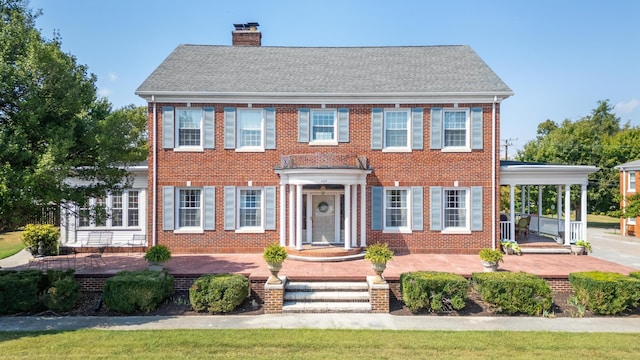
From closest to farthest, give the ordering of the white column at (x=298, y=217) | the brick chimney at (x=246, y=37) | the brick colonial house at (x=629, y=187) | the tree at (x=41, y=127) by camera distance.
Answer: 1. the tree at (x=41, y=127)
2. the white column at (x=298, y=217)
3. the brick chimney at (x=246, y=37)
4. the brick colonial house at (x=629, y=187)

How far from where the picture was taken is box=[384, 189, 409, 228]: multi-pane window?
16.2m

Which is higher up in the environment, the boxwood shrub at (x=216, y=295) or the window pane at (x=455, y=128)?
the window pane at (x=455, y=128)

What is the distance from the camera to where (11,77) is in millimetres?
8883

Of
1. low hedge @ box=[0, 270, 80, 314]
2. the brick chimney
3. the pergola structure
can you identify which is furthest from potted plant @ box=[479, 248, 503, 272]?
the brick chimney

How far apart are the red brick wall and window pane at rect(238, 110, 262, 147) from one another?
42 cm

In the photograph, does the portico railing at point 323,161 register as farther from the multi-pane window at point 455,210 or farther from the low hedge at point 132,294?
the low hedge at point 132,294

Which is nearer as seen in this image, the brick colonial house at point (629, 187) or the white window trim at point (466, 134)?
the white window trim at point (466, 134)

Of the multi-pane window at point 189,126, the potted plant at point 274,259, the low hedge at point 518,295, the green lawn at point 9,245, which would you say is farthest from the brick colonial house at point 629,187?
the green lawn at point 9,245

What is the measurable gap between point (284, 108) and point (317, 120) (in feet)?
4.90

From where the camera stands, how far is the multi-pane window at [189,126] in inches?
632

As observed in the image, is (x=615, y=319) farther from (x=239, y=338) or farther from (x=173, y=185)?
(x=173, y=185)

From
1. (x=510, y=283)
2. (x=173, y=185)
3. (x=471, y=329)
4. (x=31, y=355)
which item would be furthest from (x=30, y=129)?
(x=510, y=283)

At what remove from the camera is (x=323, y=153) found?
51.9ft

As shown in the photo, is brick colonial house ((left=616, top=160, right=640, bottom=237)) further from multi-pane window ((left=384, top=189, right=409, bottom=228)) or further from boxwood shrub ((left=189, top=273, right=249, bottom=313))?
boxwood shrub ((left=189, top=273, right=249, bottom=313))
